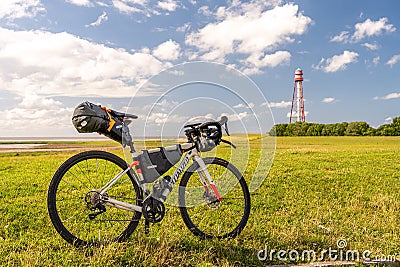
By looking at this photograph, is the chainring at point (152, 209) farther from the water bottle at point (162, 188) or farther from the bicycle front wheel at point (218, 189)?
the bicycle front wheel at point (218, 189)

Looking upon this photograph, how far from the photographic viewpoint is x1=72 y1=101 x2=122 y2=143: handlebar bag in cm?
478

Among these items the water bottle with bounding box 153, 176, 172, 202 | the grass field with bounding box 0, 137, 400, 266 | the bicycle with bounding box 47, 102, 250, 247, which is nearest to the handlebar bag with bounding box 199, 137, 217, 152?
the bicycle with bounding box 47, 102, 250, 247

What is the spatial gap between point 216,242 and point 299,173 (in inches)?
246

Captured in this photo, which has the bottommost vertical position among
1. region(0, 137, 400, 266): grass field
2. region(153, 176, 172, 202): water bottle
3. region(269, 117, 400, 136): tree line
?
region(0, 137, 400, 266): grass field

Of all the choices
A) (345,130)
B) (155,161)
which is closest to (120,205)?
(155,161)

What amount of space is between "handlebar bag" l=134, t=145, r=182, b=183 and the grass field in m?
0.93

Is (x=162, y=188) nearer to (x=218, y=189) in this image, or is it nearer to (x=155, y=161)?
(x=155, y=161)

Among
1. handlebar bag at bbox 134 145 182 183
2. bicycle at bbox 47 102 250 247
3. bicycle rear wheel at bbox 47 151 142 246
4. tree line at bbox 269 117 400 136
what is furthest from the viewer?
tree line at bbox 269 117 400 136

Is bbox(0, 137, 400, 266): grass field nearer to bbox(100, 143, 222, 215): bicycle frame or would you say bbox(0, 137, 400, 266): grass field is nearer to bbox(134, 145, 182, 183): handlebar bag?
bbox(100, 143, 222, 215): bicycle frame

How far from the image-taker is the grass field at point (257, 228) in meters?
4.80

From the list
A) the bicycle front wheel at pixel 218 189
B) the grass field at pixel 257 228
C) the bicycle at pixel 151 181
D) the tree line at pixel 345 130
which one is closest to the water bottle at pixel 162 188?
the bicycle at pixel 151 181

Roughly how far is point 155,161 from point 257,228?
2.14 m

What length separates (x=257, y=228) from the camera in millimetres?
6102

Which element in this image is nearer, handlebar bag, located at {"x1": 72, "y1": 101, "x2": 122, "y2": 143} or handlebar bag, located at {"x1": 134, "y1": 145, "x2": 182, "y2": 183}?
handlebar bag, located at {"x1": 72, "y1": 101, "x2": 122, "y2": 143}
